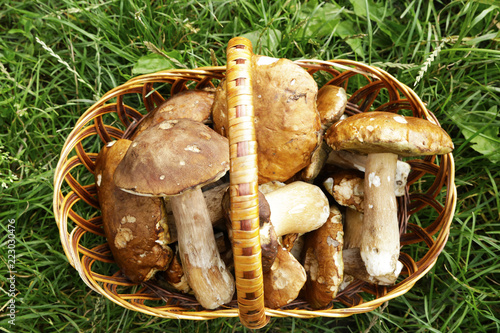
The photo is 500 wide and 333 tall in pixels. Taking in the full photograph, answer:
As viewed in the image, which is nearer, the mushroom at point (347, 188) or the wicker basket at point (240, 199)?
the wicker basket at point (240, 199)

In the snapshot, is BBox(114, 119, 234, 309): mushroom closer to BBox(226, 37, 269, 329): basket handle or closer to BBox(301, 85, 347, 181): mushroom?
BBox(226, 37, 269, 329): basket handle

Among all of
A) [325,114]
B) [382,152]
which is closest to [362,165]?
[382,152]

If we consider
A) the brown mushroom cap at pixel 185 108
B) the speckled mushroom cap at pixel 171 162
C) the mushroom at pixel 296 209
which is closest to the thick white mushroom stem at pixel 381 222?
the mushroom at pixel 296 209

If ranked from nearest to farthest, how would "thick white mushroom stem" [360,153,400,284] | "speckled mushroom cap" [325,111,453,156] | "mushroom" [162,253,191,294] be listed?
1. "speckled mushroom cap" [325,111,453,156]
2. "thick white mushroom stem" [360,153,400,284]
3. "mushroom" [162,253,191,294]

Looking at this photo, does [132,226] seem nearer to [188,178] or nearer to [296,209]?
[188,178]

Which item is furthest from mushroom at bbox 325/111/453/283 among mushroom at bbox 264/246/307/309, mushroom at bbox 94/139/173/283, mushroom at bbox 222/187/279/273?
mushroom at bbox 94/139/173/283

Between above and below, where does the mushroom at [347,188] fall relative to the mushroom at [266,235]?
below

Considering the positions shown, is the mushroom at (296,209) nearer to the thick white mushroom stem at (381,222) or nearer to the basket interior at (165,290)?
the thick white mushroom stem at (381,222)
